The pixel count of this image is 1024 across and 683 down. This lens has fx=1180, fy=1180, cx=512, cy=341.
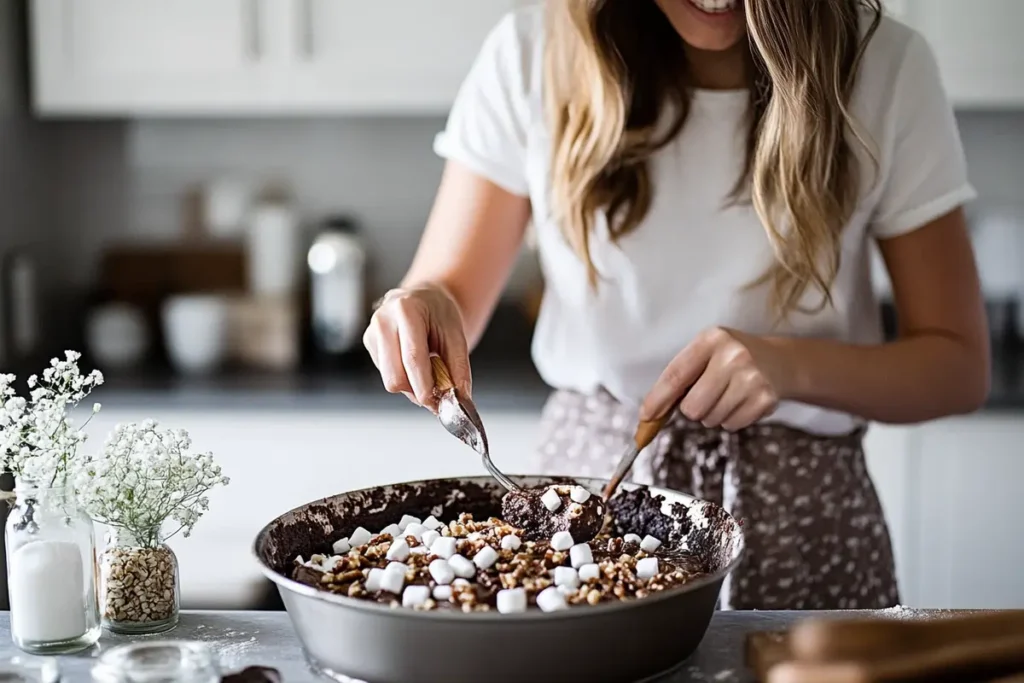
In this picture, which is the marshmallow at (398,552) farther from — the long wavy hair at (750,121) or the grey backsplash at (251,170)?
the grey backsplash at (251,170)

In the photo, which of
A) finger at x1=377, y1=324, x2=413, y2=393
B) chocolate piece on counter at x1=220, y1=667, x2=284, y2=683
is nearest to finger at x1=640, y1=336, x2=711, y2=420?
finger at x1=377, y1=324, x2=413, y2=393

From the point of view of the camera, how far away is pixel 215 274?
2.88 metres

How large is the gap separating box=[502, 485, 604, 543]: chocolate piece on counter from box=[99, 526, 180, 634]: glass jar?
0.31 meters

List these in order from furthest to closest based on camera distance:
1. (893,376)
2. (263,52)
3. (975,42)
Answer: (263,52) → (975,42) → (893,376)

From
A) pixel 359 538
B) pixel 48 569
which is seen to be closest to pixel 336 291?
pixel 359 538

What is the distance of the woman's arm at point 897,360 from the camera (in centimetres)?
117

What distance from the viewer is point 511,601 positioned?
876 millimetres

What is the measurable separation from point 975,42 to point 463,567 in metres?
1.96

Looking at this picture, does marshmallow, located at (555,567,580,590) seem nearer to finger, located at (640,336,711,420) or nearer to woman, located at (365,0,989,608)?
finger, located at (640,336,711,420)

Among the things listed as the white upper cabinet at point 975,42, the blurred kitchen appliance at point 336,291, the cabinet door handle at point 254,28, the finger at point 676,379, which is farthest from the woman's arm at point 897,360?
the cabinet door handle at point 254,28

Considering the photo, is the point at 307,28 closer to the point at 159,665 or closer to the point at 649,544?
the point at 649,544

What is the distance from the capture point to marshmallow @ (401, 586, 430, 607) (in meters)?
0.89

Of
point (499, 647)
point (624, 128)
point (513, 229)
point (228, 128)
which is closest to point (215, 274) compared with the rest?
point (228, 128)

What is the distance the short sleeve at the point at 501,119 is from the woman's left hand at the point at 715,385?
0.42 m
